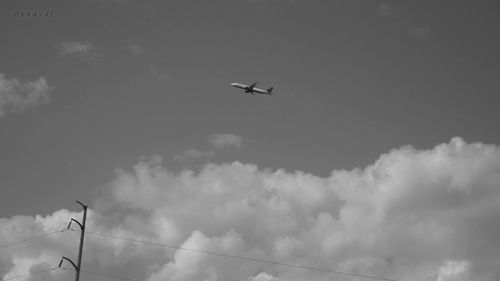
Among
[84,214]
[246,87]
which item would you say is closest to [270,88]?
[246,87]

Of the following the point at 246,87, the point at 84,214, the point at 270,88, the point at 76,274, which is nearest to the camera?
the point at 76,274

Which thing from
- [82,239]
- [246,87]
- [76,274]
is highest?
[246,87]

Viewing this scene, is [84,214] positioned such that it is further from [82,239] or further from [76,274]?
[76,274]

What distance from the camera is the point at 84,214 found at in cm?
4894

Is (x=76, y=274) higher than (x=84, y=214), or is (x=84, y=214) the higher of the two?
(x=84, y=214)

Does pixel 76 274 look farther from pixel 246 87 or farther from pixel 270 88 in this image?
pixel 270 88

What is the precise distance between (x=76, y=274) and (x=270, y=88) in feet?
260

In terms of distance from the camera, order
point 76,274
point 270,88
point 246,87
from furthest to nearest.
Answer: point 270,88, point 246,87, point 76,274

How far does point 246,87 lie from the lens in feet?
358

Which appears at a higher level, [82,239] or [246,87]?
[246,87]

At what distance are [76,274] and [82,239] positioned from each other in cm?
370

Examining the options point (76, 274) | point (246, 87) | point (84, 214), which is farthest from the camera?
point (246, 87)

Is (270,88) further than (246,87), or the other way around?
(270,88)

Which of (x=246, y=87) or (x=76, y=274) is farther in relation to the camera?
(x=246, y=87)
